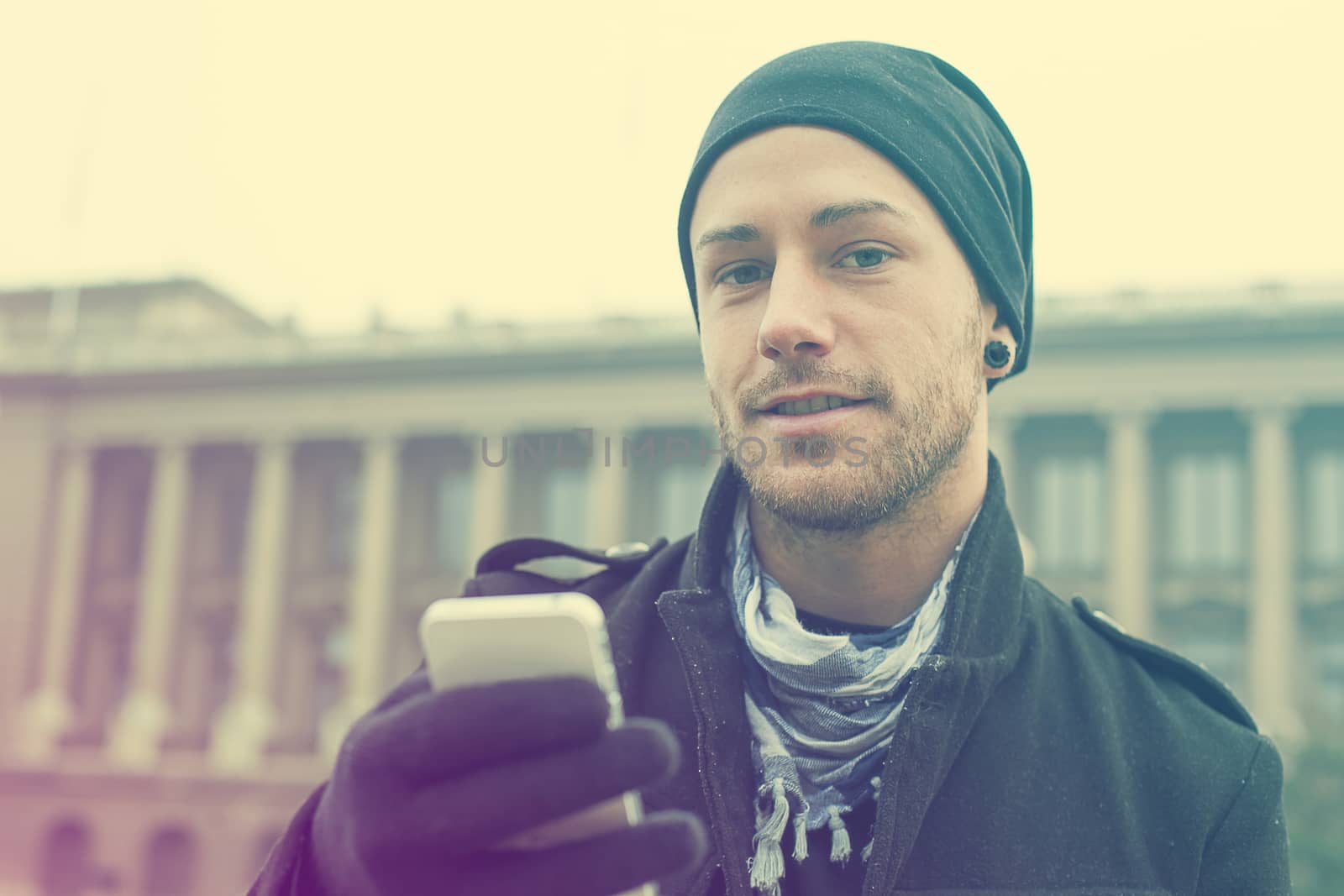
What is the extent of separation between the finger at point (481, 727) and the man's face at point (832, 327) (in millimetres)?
882

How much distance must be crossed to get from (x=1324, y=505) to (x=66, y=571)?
41.5 meters

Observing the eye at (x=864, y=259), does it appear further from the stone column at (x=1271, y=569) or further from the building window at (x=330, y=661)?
→ the building window at (x=330, y=661)

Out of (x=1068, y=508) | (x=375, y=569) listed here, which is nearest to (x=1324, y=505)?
(x=1068, y=508)

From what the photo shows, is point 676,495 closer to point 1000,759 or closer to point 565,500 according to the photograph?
point 565,500

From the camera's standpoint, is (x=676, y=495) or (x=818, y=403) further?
(x=676, y=495)

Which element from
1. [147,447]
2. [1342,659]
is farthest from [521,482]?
[1342,659]

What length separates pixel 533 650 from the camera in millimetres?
1507

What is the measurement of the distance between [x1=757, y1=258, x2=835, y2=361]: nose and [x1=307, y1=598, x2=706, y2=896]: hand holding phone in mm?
898

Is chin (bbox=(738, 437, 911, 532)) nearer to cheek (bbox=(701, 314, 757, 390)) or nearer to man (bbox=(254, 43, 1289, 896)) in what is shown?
man (bbox=(254, 43, 1289, 896))

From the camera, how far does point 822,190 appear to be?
2314 millimetres

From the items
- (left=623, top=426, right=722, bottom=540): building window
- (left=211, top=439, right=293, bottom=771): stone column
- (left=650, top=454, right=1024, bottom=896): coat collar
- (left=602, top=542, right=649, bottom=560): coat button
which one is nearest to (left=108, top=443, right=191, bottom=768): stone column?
(left=211, top=439, right=293, bottom=771): stone column

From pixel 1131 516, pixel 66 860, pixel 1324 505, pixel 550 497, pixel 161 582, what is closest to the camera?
pixel 1131 516

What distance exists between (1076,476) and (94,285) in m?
36.4

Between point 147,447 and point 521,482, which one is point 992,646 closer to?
point 521,482
